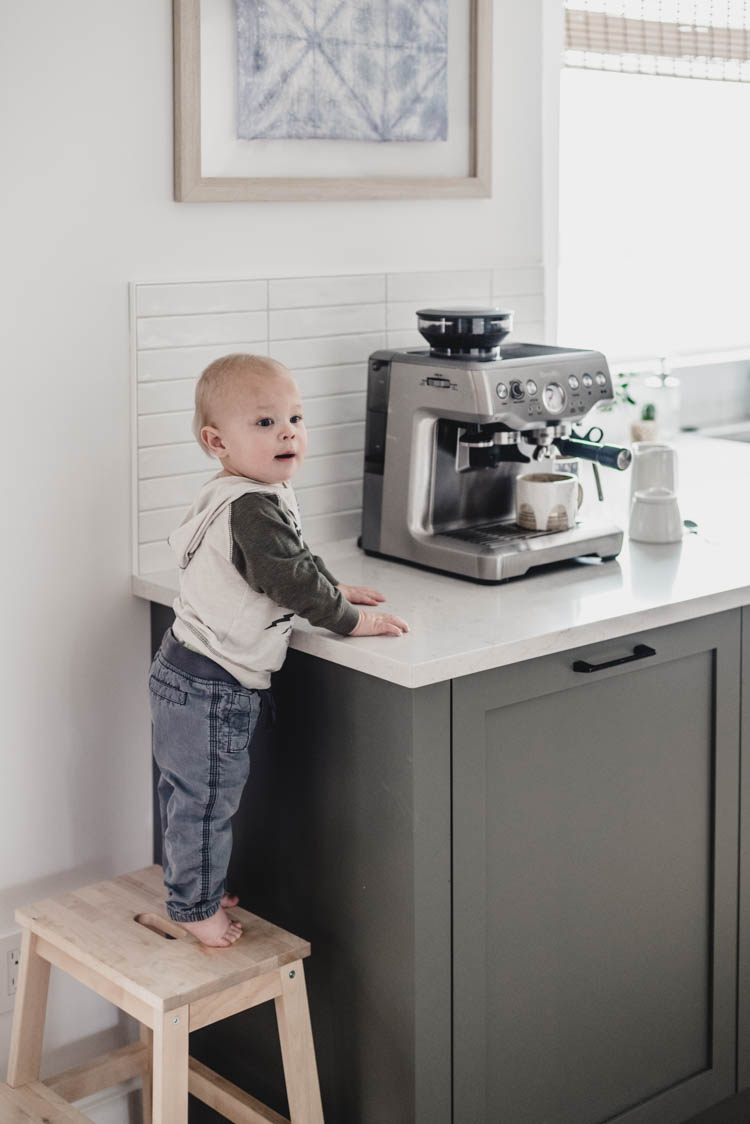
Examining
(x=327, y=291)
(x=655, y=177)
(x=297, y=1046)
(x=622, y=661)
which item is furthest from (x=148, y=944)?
(x=655, y=177)

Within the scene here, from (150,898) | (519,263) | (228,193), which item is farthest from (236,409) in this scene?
(519,263)

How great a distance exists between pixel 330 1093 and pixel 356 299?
4.00 feet

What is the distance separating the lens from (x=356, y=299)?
7.38 ft

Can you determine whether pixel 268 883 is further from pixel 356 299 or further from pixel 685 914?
pixel 356 299

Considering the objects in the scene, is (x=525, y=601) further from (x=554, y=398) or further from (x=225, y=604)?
(x=225, y=604)

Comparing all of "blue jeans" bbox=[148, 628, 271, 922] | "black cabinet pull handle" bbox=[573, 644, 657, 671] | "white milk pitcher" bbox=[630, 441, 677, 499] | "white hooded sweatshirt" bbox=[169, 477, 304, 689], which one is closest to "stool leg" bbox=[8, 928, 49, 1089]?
"blue jeans" bbox=[148, 628, 271, 922]

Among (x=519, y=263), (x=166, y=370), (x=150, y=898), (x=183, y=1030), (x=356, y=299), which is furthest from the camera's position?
(x=519, y=263)

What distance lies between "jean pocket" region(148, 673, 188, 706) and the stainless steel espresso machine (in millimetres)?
476

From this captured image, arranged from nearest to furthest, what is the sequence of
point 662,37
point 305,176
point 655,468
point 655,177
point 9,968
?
1. point 9,968
2. point 305,176
3. point 655,468
4. point 662,37
5. point 655,177

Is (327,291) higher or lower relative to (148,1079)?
higher

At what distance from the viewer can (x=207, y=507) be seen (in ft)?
5.79

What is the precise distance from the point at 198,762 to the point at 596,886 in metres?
0.59

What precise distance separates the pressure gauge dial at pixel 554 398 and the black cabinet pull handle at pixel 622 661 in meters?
0.38

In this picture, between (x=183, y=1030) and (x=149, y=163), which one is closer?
(x=183, y=1030)
